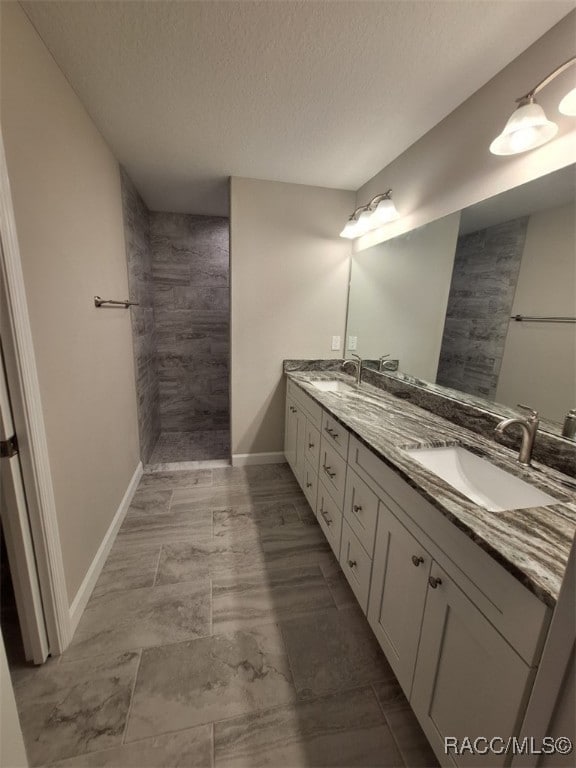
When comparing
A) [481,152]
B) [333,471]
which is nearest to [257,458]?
[333,471]

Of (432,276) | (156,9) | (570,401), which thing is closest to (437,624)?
(570,401)

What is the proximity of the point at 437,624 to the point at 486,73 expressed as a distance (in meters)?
2.10

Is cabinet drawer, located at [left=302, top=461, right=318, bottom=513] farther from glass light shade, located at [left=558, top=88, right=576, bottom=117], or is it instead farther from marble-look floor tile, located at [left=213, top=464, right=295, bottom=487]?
glass light shade, located at [left=558, top=88, right=576, bottom=117]

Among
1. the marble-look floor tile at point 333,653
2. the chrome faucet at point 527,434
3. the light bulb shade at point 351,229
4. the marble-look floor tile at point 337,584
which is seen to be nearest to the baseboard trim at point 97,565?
the marble-look floor tile at point 333,653

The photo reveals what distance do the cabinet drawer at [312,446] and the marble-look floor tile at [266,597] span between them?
60cm

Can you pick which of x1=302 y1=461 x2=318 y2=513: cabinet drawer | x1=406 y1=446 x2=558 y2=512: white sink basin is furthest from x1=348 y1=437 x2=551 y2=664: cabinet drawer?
x1=302 y1=461 x2=318 y2=513: cabinet drawer

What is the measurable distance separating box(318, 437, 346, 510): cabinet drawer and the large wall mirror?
0.70 meters

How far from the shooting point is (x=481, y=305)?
1446mm

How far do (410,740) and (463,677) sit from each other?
1.67 ft

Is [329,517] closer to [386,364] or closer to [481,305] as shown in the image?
[386,364]

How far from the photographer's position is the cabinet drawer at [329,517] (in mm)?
1648

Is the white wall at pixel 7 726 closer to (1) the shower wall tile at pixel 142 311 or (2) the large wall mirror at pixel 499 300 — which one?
(2) the large wall mirror at pixel 499 300

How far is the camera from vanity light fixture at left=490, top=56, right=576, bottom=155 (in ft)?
3.19

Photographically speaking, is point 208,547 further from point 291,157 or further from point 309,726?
point 291,157
